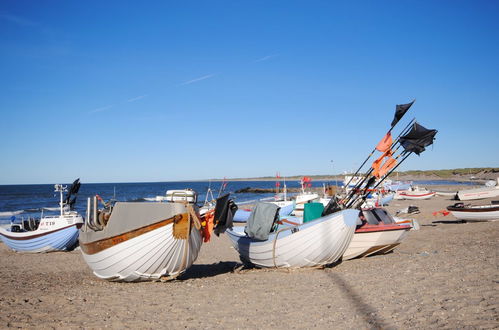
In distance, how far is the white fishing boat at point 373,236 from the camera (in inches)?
515

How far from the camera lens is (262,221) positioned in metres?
12.5

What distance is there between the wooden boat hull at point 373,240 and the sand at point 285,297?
0.33 metres

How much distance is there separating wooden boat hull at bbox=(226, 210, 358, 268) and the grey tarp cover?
→ 24cm

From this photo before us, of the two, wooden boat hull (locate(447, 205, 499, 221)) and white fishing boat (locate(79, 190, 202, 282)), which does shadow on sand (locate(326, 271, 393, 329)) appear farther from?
wooden boat hull (locate(447, 205, 499, 221))

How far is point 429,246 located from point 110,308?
12.6 meters

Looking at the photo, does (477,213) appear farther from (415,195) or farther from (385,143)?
(415,195)

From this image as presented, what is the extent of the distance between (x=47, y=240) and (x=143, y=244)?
527 inches

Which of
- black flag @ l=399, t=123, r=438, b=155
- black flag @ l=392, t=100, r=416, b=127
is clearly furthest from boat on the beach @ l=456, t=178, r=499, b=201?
black flag @ l=392, t=100, r=416, b=127

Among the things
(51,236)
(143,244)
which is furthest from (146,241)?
(51,236)

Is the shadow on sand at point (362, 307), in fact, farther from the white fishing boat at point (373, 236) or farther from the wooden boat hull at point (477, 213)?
the wooden boat hull at point (477, 213)

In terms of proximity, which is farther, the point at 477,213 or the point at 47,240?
the point at 477,213

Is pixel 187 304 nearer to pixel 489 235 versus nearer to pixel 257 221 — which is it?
pixel 257 221

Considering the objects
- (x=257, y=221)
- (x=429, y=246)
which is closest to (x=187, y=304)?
(x=257, y=221)

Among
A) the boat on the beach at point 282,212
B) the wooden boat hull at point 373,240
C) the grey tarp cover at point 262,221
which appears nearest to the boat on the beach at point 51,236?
the grey tarp cover at point 262,221
